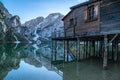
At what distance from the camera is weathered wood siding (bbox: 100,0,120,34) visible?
14391mm

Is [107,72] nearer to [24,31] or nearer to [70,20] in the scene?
[70,20]

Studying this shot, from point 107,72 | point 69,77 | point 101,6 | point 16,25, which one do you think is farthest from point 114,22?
point 16,25

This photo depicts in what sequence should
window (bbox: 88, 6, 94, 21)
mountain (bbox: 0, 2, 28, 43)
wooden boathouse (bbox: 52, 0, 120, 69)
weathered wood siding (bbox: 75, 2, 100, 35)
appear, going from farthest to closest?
mountain (bbox: 0, 2, 28, 43), window (bbox: 88, 6, 94, 21), weathered wood siding (bbox: 75, 2, 100, 35), wooden boathouse (bbox: 52, 0, 120, 69)

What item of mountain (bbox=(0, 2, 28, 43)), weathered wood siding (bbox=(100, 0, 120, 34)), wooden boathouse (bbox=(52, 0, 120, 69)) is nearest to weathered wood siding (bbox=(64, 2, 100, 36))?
wooden boathouse (bbox=(52, 0, 120, 69))

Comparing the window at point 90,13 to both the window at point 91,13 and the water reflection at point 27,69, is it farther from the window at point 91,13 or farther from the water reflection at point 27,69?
the water reflection at point 27,69

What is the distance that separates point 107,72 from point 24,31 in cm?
11094

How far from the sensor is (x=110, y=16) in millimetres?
14992

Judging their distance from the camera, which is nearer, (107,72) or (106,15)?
(107,72)

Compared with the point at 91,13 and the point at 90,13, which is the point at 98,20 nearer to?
the point at 91,13

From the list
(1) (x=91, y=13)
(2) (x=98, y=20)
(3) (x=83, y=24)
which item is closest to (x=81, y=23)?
(3) (x=83, y=24)

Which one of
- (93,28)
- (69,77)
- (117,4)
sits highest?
(117,4)

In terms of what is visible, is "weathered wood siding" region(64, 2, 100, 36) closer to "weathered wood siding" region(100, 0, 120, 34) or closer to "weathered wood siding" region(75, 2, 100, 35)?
"weathered wood siding" region(75, 2, 100, 35)

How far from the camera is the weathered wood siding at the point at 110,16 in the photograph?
47.2ft

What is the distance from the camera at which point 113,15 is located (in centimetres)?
1472
